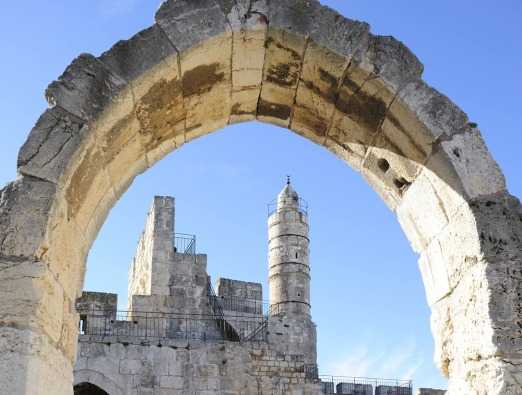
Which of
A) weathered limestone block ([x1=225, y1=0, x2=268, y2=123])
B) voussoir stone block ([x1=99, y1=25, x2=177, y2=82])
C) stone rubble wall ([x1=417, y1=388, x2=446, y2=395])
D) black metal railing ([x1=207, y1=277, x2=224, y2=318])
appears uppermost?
black metal railing ([x1=207, y1=277, x2=224, y2=318])

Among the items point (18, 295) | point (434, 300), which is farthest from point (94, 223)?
point (434, 300)

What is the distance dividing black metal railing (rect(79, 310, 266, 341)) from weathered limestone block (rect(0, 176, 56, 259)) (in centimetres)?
1452

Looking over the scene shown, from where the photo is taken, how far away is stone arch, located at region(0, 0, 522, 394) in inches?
165

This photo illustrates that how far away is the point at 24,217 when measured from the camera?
409 centimetres

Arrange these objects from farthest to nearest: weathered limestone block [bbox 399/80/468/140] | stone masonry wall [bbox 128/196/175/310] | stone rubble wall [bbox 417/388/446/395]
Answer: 1. stone rubble wall [bbox 417/388/446/395]
2. stone masonry wall [bbox 128/196/175/310]
3. weathered limestone block [bbox 399/80/468/140]

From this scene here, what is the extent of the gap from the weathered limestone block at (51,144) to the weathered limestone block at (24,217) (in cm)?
8

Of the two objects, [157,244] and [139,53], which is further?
[157,244]

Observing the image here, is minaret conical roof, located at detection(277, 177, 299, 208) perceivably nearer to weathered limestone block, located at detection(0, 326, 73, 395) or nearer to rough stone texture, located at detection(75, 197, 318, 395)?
rough stone texture, located at detection(75, 197, 318, 395)

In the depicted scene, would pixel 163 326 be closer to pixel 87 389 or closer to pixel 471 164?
pixel 87 389

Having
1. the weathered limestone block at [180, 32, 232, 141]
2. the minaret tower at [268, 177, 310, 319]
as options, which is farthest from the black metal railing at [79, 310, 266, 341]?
the weathered limestone block at [180, 32, 232, 141]

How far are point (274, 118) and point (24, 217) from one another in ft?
7.06

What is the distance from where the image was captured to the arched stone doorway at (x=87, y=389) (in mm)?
19289

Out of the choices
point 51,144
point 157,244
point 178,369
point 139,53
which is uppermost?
point 157,244

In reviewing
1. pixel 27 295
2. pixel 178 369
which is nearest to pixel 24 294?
pixel 27 295
